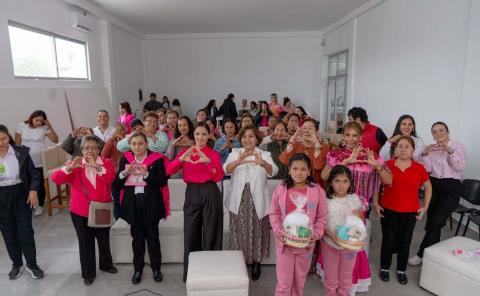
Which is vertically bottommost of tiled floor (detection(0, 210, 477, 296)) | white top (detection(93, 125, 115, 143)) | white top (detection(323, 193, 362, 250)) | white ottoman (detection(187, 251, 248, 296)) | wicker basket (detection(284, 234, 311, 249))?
tiled floor (detection(0, 210, 477, 296))

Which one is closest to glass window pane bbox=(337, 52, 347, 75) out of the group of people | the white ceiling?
the white ceiling

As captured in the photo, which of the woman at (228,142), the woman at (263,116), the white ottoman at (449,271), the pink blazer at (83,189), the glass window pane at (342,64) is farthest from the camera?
the glass window pane at (342,64)

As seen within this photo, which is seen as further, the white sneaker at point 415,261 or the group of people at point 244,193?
the white sneaker at point 415,261

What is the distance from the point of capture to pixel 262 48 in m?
12.0

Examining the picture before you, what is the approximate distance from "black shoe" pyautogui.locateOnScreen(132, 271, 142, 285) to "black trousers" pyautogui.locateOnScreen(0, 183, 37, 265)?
40.1 inches

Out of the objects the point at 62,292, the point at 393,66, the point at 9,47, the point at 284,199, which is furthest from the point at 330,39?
the point at 62,292

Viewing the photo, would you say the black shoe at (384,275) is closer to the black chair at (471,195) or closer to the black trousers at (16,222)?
the black chair at (471,195)

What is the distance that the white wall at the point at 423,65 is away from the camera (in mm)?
4277

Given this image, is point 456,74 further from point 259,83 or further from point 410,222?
point 259,83

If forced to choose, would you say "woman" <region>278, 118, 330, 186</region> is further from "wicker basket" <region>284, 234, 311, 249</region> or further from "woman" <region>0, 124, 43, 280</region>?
"woman" <region>0, 124, 43, 280</region>

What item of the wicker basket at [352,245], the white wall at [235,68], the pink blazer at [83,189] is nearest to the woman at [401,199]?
the wicker basket at [352,245]

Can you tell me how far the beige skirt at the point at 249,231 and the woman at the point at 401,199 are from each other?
3.44 feet

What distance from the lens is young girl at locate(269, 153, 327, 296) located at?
236 centimetres

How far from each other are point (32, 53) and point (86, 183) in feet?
13.8
